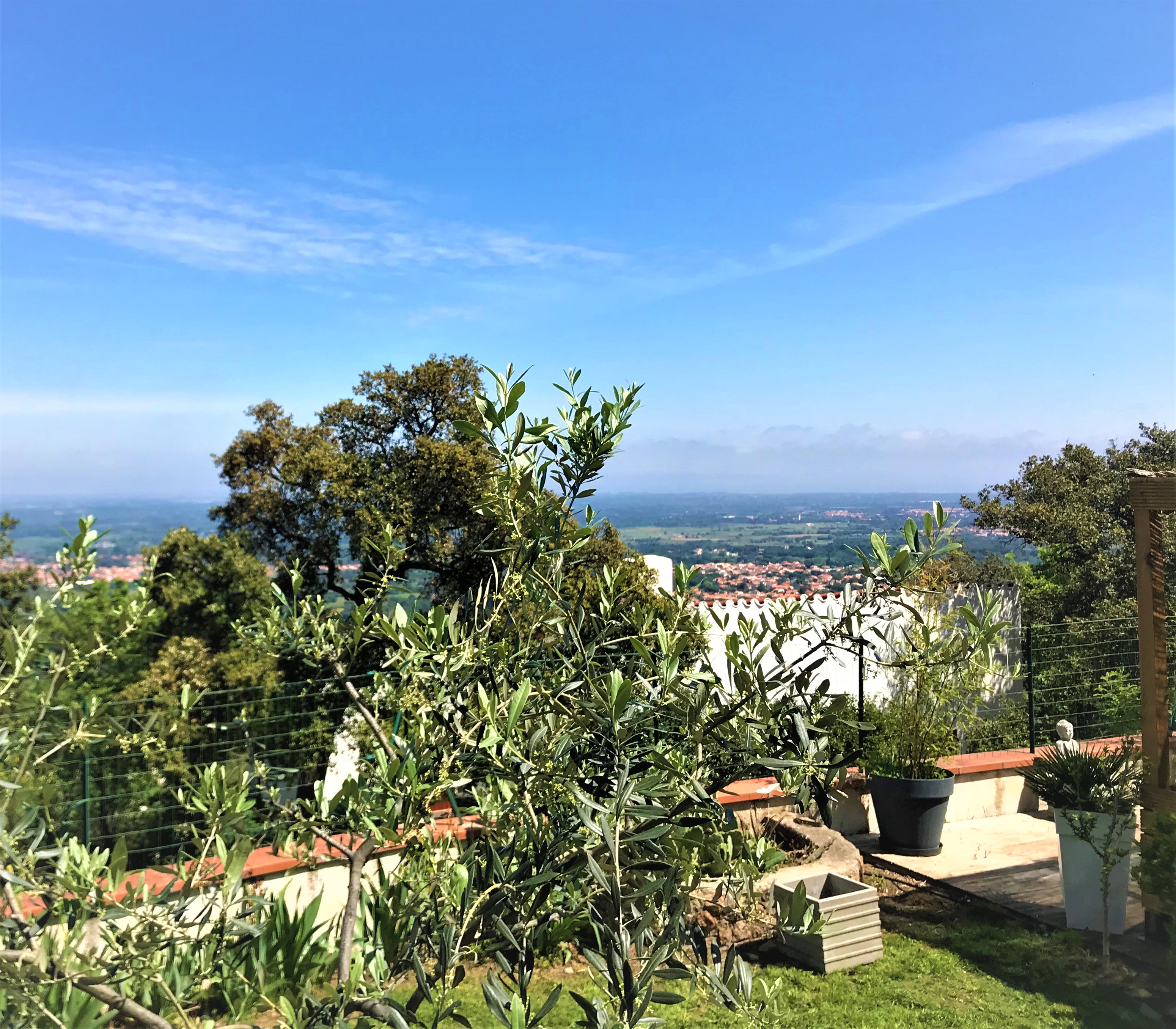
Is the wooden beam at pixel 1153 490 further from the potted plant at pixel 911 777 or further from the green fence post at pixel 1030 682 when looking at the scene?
the green fence post at pixel 1030 682

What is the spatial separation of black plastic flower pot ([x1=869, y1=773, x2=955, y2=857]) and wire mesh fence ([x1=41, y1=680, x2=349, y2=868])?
3.97m

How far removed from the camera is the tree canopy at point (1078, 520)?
12.1 m

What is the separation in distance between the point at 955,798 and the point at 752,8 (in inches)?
237

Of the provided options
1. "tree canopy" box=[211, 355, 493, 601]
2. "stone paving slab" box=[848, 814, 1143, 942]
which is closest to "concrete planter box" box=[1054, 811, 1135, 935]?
"stone paving slab" box=[848, 814, 1143, 942]

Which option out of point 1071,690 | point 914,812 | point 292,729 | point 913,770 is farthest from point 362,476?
point 1071,690

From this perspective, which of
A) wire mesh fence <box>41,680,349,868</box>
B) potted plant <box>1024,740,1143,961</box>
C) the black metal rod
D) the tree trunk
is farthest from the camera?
potted plant <box>1024,740,1143,961</box>

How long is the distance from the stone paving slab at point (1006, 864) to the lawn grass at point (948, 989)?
1.13ft

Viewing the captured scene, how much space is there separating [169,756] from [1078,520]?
14.2 meters

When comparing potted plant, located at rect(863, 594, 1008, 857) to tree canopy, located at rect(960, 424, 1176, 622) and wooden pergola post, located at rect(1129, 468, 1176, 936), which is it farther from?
tree canopy, located at rect(960, 424, 1176, 622)

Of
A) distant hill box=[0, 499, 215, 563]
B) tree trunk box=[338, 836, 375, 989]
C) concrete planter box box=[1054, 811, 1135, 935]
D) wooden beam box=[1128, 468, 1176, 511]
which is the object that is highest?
wooden beam box=[1128, 468, 1176, 511]

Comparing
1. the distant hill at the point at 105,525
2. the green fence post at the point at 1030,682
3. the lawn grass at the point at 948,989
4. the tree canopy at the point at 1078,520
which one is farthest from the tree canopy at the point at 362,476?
the tree canopy at the point at 1078,520

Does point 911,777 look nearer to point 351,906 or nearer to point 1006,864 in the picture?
point 1006,864

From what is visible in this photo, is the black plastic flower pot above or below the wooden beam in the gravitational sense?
below

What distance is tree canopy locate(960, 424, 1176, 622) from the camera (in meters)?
12.1
